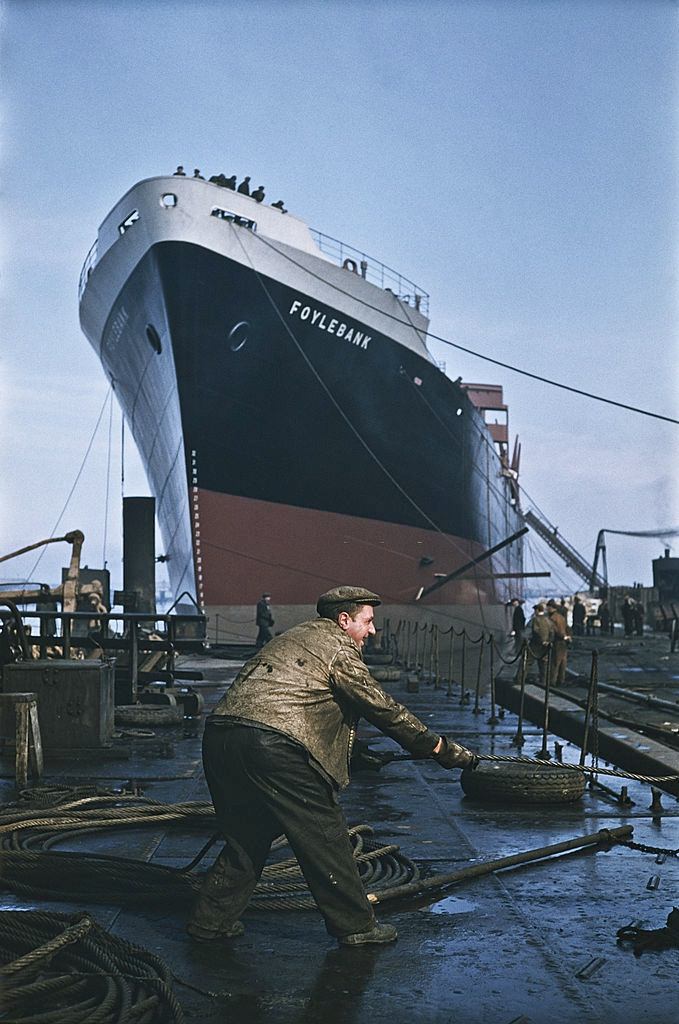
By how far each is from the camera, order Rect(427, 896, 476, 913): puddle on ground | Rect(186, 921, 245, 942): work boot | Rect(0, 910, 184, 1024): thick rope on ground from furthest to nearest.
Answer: Rect(427, 896, 476, 913): puddle on ground < Rect(186, 921, 245, 942): work boot < Rect(0, 910, 184, 1024): thick rope on ground

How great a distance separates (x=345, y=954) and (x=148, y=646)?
9.09 m

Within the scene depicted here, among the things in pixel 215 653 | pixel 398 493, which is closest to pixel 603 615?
pixel 398 493

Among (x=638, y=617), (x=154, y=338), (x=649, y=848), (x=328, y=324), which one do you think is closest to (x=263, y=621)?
(x=154, y=338)

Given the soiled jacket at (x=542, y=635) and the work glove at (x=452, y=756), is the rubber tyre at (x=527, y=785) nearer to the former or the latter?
the work glove at (x=452, y=756)

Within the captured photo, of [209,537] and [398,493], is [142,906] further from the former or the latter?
[398,493]

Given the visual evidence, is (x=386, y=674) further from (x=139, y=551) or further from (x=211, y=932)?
(x=211, y=932)

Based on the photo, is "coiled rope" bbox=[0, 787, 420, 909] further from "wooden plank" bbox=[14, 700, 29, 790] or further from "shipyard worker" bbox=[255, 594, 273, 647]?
"shipyard worker" bbox=[255, 594, 273, 647]

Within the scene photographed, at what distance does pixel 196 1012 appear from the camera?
3.48 m

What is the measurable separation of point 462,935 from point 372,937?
40 centimetres

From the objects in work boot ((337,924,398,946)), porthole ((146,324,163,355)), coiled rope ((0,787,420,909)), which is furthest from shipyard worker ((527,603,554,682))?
porthole ((146,324,163,355))

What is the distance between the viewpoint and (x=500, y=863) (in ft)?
17.6

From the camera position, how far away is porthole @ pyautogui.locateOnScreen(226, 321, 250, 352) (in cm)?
2705

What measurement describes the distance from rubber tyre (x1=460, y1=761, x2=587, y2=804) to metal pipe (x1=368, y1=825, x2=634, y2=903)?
715 millimetres

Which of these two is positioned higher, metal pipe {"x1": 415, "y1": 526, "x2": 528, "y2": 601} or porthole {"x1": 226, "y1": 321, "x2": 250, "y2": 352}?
porthole {"x1": 226, "y1": 321, "x2": 250, "y2": 352}
